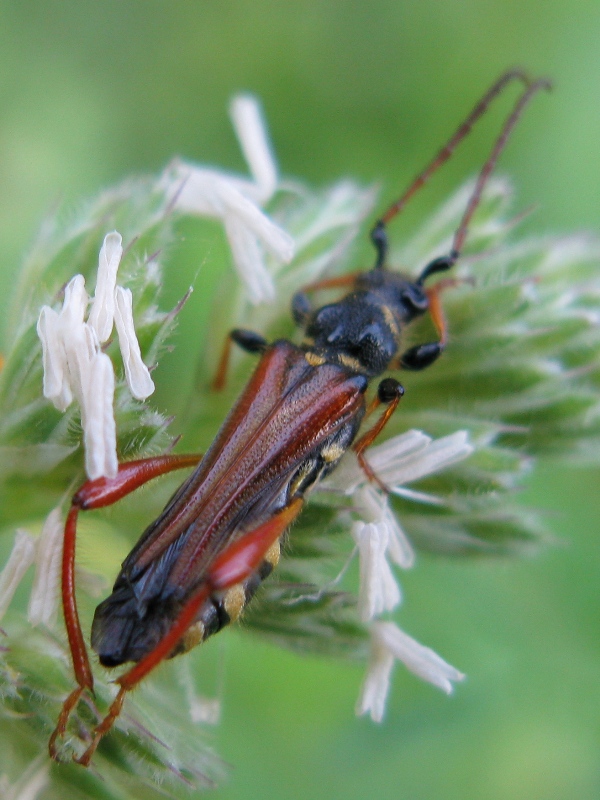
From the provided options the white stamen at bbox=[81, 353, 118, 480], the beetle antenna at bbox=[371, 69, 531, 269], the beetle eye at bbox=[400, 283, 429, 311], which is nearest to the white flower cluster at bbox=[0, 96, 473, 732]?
the white stamen at bbox=[81, 353, 118, 480]

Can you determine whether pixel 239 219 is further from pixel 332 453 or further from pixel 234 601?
pixel 234 601

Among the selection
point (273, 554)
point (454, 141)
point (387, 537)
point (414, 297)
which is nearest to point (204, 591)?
point (273, 554)

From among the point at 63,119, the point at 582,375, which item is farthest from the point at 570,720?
the point at 63,119

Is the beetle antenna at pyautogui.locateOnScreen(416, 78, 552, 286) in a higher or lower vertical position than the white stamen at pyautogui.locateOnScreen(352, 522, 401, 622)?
higher

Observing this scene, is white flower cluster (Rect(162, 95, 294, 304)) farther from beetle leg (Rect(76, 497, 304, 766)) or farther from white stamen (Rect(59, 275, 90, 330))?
beetle leg (Rect(76, 497, 304, 766))

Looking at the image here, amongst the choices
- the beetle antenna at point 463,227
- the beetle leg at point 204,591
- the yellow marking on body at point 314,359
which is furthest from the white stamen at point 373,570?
the beetle antenna at point 463,227

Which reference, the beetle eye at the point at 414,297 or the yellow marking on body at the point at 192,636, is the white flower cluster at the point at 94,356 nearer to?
the yellow marking on body at the point at 192,636

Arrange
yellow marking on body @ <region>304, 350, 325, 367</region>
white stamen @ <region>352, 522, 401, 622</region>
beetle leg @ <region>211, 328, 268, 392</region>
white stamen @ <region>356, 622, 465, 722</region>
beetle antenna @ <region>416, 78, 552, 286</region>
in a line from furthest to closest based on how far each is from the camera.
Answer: beetle antenna @ <region>416, 78, 552, 286</region>
beetle leg @ <region>211, 328, 268, 392</region>
yellow marking on body @ <region>304, 350, 325, 367</region>
white stamen @ <region>356, 622, 465, 722</region>
white stamen @ <region>352, 522, 401, 622</region>
